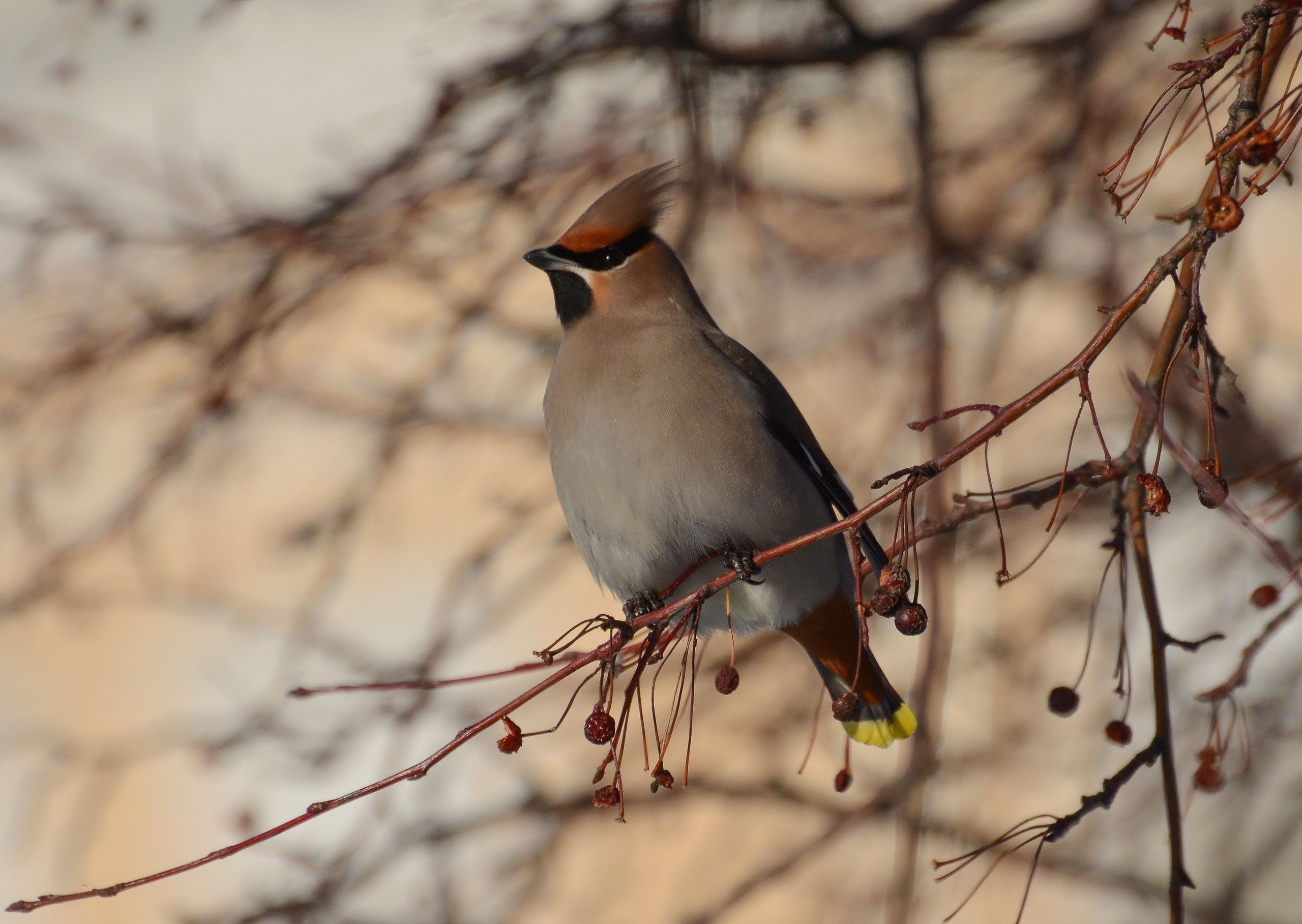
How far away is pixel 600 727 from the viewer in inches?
59.4

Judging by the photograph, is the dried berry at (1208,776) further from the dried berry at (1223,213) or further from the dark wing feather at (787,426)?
the dried berry at (1223,213)

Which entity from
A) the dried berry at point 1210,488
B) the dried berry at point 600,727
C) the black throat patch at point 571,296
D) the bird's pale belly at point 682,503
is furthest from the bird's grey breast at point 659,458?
the dried berry at point 1210,488

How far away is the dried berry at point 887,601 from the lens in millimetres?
1226

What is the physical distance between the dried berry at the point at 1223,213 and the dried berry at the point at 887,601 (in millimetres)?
466

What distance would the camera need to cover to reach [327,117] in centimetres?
306

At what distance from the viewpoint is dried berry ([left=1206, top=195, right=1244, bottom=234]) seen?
1.07 metres

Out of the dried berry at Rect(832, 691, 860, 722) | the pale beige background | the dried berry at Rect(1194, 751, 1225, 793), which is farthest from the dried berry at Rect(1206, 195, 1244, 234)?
the pale beige background

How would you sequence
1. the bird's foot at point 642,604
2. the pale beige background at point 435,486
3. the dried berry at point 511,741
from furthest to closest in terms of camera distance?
1. the pale beige background at point 435,486
2. the bird's foot at point 642,604
3. the dried berry at point 511,741

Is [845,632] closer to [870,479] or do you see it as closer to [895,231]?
[870,479]

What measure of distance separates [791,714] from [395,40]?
80.6 inches

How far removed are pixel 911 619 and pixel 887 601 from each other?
1.6 inches

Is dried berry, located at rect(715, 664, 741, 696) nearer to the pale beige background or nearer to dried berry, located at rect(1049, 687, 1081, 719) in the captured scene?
dried berry, located at rect(1049, 687, 1081, 719)

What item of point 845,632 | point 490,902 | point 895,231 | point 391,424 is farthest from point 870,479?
point 490,902

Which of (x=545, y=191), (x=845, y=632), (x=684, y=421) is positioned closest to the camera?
(x=684, y=421)
